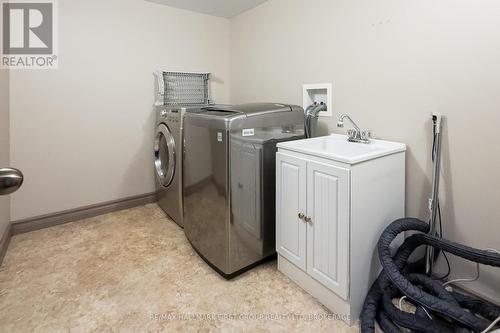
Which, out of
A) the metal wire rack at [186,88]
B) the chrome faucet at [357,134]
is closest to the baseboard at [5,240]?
the metal wire rack at [186,88]

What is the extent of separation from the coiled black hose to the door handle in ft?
4.73

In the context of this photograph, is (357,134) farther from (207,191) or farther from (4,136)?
(4,136)

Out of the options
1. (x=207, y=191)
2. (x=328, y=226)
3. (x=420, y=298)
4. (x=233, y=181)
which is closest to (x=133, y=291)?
(x=207, y=191)

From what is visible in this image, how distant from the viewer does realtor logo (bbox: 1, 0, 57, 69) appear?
214cm

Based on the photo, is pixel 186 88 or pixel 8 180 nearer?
pixel 8 180

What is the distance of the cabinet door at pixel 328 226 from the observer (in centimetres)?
134

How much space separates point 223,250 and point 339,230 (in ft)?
2.40

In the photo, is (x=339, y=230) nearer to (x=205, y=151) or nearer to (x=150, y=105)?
(x=205, y=151)

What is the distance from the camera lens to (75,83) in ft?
7.98

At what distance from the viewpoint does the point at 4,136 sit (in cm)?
206

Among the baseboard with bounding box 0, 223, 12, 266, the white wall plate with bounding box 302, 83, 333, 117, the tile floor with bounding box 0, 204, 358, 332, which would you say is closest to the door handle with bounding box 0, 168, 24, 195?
the tile floor with bounding box 0, 204, 358, 332

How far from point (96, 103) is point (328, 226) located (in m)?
2.36

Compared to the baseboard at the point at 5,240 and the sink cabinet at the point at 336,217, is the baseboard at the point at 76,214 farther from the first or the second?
the sink cabinet at the point at 336,217

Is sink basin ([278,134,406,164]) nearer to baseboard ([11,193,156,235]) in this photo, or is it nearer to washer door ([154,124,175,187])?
washer door ([154,124,175,187])
